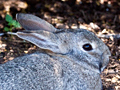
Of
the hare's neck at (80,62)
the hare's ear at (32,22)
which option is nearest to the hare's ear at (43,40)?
the hare's neck at (80,62)

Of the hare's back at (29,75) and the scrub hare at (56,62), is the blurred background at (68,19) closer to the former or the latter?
the scrub hare at (56,62)

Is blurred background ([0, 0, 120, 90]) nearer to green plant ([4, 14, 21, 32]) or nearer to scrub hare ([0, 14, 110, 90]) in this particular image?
green plant ([4, 14, 21, 32])

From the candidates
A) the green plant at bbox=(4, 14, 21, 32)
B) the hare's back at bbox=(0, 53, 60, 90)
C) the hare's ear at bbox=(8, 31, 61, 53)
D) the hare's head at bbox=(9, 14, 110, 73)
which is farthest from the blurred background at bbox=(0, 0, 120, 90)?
the hare's back at bbox=(0, 53, 60, 90)

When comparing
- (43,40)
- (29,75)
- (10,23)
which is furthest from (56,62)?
(10,23)

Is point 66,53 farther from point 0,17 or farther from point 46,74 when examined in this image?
point 0,17

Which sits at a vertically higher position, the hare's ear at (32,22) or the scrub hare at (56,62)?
the hare's ear at (32,22)

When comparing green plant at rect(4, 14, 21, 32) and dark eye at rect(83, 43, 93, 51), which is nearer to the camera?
dark eye at rect(83, 43, 93, 51)

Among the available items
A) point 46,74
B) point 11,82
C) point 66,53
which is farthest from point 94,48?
point 11,82

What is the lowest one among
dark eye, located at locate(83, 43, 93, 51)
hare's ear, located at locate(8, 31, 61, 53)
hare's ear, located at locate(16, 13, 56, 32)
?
dark eye, located at locate(83, 43, 93, 51)
